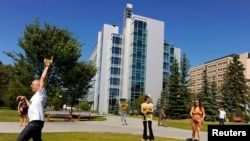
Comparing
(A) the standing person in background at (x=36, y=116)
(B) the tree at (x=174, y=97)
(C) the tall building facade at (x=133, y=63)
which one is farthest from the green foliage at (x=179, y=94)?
(A) the standing person in background at (x=36, y=116)

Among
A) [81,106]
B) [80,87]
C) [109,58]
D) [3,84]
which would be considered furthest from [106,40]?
[80,87]

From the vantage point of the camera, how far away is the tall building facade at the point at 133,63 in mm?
84438

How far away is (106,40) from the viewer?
312 feet

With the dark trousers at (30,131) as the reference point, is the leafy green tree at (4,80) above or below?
above

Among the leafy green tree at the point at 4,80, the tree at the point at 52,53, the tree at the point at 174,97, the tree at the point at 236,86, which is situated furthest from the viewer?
the leafy green tree at the point at 4,80

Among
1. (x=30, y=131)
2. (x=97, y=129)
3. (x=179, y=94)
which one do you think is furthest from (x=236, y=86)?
(x=30, y=131)

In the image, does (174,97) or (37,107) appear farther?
(174,97)

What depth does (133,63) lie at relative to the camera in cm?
8412

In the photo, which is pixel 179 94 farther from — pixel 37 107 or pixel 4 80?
pixel 37 107

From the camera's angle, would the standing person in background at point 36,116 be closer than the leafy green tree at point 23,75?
Yes

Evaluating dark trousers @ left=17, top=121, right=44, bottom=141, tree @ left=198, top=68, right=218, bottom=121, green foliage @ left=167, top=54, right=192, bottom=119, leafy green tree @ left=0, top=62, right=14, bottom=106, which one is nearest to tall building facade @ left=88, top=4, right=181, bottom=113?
leafy green tree @ left=0, top=62, right=14, bottom=106

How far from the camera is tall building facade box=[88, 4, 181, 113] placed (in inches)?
3324

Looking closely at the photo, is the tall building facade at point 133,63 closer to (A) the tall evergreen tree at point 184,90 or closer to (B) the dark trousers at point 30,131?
(A) the tall evergreen tree at point 184,90

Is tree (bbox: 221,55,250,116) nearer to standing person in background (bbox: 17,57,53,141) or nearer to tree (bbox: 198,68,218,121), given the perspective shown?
tree (bbox: 198,68,218,121)
